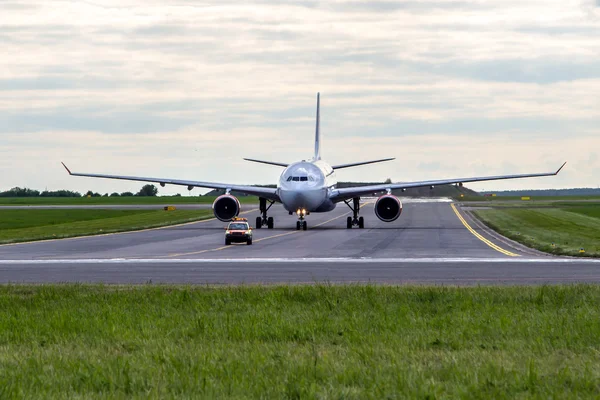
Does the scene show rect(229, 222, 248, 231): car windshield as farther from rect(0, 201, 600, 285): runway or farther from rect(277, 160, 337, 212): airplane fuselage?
rect(277, 160, 337, 212): airplane fuselage

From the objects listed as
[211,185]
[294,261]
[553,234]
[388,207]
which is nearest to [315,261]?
[294,261]

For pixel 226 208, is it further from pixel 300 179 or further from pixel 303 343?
pixel 303 343

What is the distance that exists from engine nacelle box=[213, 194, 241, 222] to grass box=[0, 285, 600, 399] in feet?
120

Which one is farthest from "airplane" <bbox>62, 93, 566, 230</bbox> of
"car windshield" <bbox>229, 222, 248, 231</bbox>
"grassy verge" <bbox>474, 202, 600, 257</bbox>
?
"car windshield" <bbox>229, 222, 248, 231</bbox>

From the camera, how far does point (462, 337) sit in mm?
13727

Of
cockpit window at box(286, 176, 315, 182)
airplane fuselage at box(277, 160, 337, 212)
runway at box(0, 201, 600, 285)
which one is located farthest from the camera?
cockpit window at box(286, 176, 315, 182)

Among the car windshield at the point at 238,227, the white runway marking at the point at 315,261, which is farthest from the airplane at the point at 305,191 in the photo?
the white runway marking at the point at 315,261

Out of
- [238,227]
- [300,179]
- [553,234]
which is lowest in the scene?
[553,234]

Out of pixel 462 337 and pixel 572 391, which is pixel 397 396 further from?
pixel 462 337

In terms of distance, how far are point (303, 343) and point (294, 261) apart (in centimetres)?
1960

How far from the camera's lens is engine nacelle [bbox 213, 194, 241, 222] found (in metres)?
57.3

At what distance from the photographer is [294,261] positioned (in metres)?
33.2

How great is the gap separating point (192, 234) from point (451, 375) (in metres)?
45.9

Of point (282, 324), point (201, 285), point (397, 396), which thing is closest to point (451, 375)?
point (397, 396)
